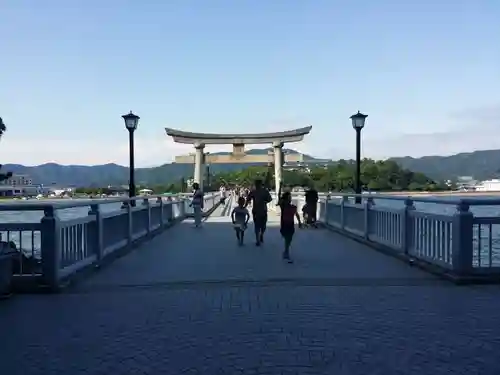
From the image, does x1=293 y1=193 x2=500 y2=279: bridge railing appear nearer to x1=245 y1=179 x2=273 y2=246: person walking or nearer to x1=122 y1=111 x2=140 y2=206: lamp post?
x1=245 y1=179 x2=273 y2=246: person walking

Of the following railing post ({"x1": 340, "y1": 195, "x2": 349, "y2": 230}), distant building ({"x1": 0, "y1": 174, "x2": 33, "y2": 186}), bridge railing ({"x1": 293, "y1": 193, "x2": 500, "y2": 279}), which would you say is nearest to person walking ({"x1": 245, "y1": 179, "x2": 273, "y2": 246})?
bridge railing ({"x1": 293, "y1": 193, "x2": 500, "y2": 279})

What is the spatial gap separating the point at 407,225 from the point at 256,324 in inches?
250

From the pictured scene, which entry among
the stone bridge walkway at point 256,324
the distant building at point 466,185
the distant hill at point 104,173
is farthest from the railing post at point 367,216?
the distant hill at point 104,173

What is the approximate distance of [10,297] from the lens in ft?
30.0

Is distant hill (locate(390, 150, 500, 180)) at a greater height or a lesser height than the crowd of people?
greater

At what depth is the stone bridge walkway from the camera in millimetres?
5898

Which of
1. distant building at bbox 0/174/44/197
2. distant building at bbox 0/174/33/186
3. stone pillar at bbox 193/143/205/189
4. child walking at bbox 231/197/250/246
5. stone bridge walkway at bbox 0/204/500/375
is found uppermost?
stone pillar at bbox 193/143/205/189

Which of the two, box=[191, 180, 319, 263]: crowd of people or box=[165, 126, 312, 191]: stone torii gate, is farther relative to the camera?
box=[165, 126, 312, 191]: stone torii gate

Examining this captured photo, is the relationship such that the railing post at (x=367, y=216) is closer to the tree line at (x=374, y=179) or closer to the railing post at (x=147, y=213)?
the railing post at (x=147, y=213)

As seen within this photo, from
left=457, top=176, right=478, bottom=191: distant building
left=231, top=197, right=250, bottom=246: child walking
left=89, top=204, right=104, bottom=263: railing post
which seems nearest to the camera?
left=89, top=204, right=104, bottom=263: railing post

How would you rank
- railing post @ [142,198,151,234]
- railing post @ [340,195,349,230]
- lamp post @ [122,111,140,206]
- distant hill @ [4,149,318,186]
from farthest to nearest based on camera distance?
distant hill @ [4,149,318,186]
lamp post @ [122,111,140,206]
railing post @ [340,195,349,230]
railing post @ [142,198,151,234]

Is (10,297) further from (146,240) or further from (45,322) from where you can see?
(146,240)

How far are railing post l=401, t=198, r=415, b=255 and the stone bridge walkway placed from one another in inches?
33.6

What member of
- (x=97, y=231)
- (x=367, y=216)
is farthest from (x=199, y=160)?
(x=97, y=231)
